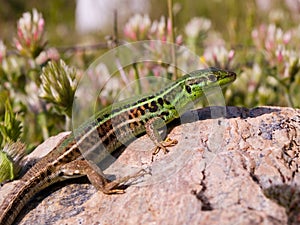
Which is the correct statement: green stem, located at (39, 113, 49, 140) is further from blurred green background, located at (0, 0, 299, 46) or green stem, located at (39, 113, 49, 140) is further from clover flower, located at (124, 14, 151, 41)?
blurred green background, located at (0, 0, 299, 46)

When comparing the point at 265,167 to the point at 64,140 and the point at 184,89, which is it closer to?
the point at 184,89

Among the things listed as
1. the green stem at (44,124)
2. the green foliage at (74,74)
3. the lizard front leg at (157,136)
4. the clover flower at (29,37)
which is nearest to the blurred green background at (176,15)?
the green foliage at (74,74)

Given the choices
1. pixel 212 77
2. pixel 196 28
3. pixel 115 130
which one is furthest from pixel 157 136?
pixel 196 28

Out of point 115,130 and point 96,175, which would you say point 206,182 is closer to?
point 96,175

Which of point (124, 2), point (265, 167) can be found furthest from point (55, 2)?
point (265, 167)

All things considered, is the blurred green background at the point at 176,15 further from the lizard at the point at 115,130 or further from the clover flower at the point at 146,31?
the lizard at the point at 115,130
